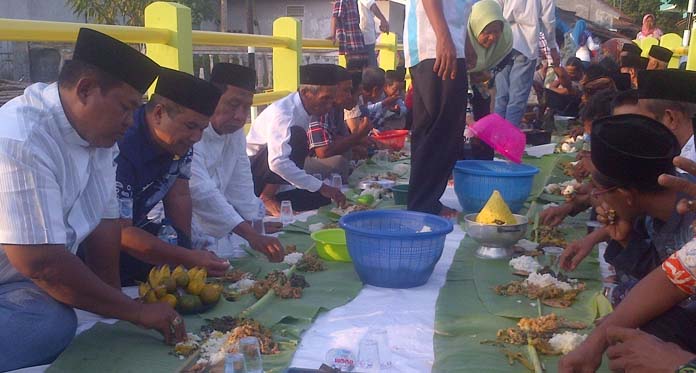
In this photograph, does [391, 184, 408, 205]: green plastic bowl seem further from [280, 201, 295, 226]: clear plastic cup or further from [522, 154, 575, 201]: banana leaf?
[522, 154, 575, 201]: banana leaf

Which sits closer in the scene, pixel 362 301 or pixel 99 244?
pixel 99 244

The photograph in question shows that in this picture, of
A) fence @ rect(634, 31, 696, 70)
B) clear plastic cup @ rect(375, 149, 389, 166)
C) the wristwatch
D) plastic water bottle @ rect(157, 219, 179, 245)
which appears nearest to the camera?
the wristwatch

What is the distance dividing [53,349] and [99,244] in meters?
0.51

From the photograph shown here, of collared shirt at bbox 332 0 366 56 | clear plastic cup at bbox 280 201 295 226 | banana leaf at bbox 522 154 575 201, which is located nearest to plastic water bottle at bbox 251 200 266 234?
clear plastic cup at bbox 280 201 295 226

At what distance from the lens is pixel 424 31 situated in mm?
4465

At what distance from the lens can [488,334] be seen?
9.09 feet

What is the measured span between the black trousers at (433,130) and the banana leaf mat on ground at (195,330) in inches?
49.7

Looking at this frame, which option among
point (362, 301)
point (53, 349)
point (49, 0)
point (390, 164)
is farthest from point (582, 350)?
point (49, 0)

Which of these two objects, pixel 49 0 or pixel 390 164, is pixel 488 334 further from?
pixel 49 0

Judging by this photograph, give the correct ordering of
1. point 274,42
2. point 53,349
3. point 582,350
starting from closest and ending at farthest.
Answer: point 582,350 → point 53,349 → point 274,42

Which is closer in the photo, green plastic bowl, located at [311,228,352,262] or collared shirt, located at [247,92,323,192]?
green plastic bowl, located at [311,228,352,262]

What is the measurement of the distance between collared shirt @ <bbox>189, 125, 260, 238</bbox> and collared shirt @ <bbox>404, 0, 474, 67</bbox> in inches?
51.6

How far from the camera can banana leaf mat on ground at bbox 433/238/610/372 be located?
2479mm

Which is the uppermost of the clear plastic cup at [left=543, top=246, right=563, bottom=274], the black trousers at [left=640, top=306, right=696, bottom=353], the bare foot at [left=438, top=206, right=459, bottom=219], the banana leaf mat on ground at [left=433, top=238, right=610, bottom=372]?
the black trousers at [left=640, top=306, right=696, bottom=353]
